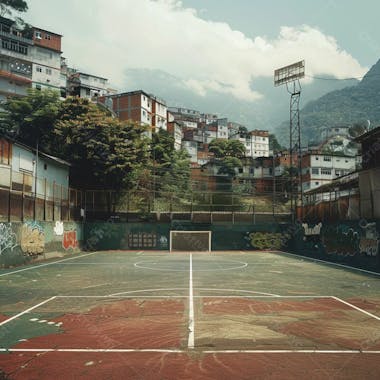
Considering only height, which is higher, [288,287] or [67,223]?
[67,223]

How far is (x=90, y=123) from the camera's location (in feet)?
168

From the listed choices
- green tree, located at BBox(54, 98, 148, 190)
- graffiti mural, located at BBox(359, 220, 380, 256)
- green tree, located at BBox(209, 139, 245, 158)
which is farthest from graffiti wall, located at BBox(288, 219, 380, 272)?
green tree, located at BBox(209, 139, 245, 158)

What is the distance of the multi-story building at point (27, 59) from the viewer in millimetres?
89062

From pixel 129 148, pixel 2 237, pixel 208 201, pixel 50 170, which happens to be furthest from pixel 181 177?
pixel 2 237

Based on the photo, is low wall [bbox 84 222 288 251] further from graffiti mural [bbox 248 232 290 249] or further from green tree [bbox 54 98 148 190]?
green tree [bbox 54 98 148 190]

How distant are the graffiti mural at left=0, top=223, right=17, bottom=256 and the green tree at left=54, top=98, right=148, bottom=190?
22.5 meters

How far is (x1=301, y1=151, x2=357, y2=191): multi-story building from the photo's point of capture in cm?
9362

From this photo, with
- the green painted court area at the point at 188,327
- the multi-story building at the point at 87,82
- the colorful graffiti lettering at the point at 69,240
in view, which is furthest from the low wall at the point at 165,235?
the multi-story building at the point at 87,82

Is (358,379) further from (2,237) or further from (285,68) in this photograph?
(285,68)

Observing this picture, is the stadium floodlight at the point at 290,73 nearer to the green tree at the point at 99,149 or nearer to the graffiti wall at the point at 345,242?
the green tree at the point at 99,149

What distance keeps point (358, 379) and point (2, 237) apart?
25.7 metres

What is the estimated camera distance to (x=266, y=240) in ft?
165

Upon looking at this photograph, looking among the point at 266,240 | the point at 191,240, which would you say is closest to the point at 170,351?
the point at 191,240

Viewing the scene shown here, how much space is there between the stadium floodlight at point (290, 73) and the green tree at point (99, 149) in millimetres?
24058
